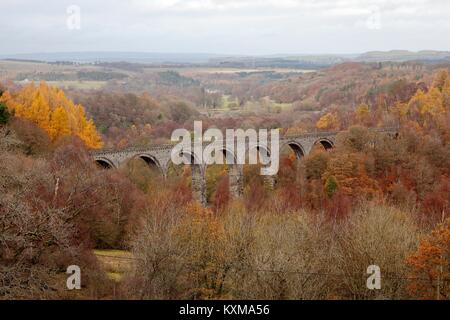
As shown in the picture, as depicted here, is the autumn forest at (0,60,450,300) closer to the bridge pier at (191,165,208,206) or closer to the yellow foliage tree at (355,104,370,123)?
the bridge pier at (191,165,208,206)

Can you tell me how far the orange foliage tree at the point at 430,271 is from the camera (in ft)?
54.3

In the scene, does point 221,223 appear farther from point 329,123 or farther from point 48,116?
point 329,123

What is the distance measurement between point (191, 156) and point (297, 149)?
1418 centimetres

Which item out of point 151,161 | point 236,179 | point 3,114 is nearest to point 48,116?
point 151,161

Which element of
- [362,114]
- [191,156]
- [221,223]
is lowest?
[191,156]

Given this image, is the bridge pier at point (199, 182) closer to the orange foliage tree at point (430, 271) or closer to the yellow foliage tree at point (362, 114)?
the yellow foliage tree at point (362, 114)

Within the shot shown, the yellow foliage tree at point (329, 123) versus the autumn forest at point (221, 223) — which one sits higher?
the autumn forest at point (221, 223)

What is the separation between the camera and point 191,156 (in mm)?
47938

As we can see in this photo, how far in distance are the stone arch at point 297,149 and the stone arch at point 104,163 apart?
21.9 m

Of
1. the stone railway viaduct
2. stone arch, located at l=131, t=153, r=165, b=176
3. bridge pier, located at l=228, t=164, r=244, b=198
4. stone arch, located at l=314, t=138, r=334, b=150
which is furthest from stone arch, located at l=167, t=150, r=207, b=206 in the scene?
stone arch, located at l=314, t=138, r=334, b=150

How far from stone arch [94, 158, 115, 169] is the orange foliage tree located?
25587 millimetres

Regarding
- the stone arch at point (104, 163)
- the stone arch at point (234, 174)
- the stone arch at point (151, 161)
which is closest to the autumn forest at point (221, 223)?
the stone arch at point (151, 161)

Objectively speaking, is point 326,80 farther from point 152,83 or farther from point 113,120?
point 113,120
